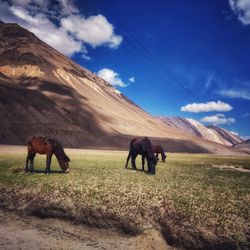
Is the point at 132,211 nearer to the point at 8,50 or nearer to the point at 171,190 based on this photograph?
the point at 171,190

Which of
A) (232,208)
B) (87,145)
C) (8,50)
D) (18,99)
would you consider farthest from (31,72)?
(232,208)

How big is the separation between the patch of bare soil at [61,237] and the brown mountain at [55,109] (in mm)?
70400

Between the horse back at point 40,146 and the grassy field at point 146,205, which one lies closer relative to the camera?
the grassy field at point 146,205

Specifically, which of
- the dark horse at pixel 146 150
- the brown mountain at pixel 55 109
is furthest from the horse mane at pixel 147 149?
the brown mountain at pixel 55 109

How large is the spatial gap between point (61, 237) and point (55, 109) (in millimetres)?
108415

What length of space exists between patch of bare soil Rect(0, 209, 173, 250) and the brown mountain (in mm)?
70400

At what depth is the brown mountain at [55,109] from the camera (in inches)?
3794

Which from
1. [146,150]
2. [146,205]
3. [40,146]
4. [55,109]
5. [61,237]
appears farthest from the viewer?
[55,109]

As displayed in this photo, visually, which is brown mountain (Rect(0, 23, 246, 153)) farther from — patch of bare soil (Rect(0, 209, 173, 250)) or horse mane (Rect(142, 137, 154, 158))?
patch of bare soil (Rect(0, 209, 173, 250))

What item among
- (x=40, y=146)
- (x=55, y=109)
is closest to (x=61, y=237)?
(x=40, y=146)

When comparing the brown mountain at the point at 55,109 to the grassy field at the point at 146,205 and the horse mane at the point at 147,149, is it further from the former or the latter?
the grassy field at the point at 146,205

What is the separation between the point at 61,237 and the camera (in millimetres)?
13266

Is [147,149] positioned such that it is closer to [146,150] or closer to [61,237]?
[146,150]

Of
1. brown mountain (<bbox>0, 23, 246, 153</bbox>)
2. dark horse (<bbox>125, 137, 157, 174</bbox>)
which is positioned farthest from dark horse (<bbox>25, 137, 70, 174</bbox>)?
brown mountain (<bbox>0, 23, 246, 153</bbox>)
